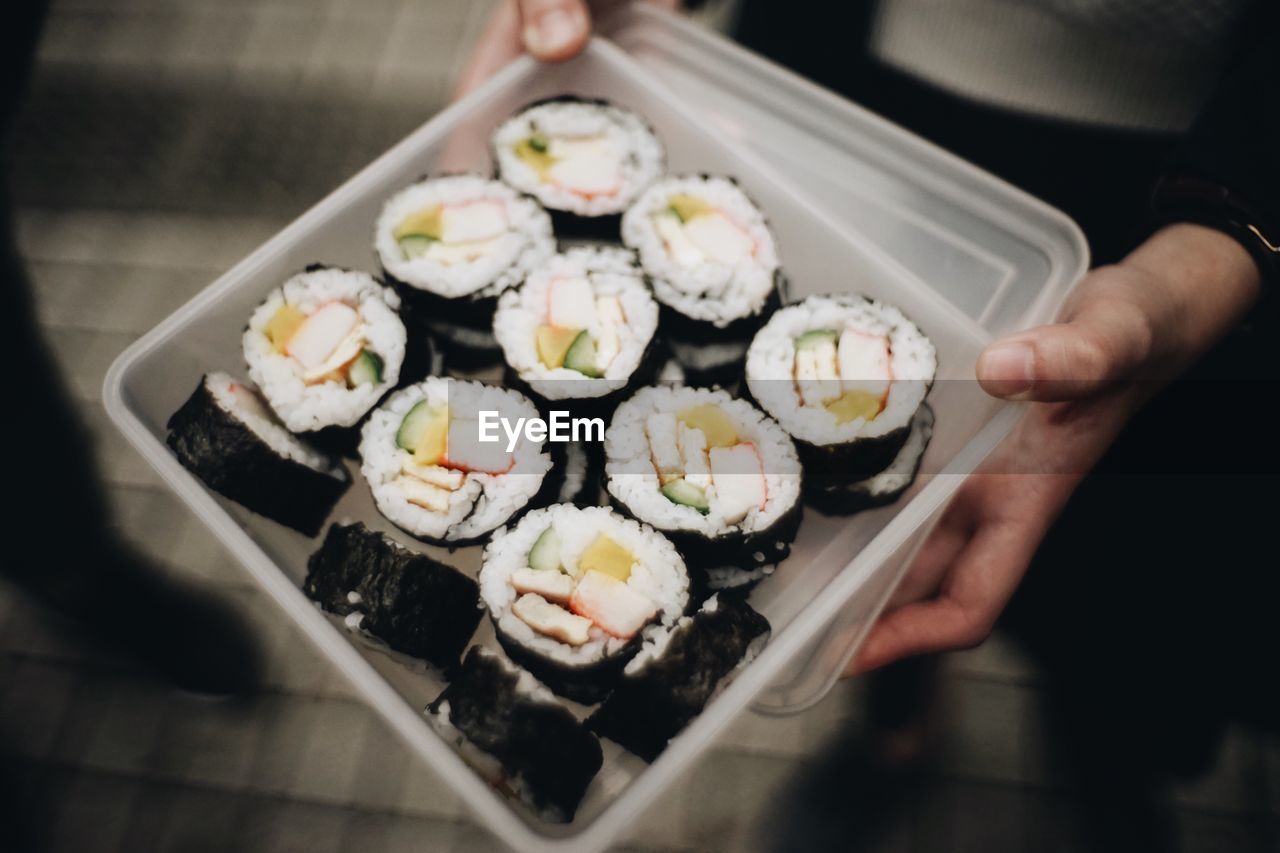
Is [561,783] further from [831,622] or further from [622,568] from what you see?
[831,622]

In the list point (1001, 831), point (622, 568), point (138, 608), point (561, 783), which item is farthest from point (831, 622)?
point (138, 608)

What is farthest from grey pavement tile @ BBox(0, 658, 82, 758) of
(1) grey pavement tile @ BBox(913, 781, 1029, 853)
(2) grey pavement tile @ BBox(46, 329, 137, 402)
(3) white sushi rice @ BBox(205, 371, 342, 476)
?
(1) grey pavement tile @ BBox(913, 781, 1029, 853)

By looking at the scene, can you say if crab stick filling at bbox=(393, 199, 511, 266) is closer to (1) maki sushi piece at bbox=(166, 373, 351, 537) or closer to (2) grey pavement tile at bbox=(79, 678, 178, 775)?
(1) maki sushi piece at bbox=(166, 373, 351, 537)

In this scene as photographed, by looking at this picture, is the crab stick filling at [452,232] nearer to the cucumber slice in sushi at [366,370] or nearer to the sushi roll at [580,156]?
the sushi roll at [580,156]

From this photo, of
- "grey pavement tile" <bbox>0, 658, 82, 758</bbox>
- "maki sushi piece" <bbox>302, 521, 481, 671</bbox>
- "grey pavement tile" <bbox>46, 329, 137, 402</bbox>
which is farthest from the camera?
"grey pavement tile" <bbox>46, 329, 137, 402</bbox>

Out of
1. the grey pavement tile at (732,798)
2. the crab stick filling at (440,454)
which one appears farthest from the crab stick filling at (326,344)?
the grey pavement tile at (732,798)
